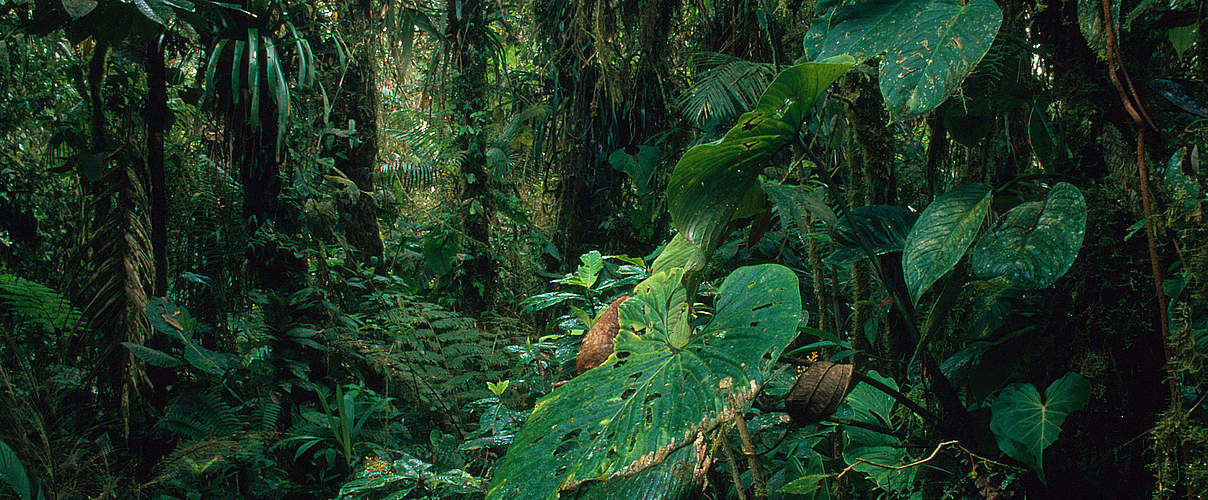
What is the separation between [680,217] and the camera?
86cm

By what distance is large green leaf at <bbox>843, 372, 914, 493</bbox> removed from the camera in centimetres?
95

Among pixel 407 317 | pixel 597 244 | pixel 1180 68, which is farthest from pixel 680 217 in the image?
pixel 597 244

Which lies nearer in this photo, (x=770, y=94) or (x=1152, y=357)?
(x=770, y=94)

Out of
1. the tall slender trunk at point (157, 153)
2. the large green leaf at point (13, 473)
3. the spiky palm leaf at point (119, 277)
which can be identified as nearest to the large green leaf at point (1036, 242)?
the large green leaf at point (13, 473)

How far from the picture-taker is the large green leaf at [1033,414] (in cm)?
79

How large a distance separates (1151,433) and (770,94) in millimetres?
→ 695

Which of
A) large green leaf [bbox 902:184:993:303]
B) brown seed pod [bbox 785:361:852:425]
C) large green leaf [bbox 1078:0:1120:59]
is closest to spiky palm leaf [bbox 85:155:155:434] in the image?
brown seed pod [bbox 785:361:852:425]

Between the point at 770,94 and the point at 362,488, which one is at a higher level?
the point at 770,94

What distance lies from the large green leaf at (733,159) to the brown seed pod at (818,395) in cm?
24

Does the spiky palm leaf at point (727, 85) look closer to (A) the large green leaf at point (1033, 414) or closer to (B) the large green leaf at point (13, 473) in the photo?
(A) the large green leaf at point (1033, 414)

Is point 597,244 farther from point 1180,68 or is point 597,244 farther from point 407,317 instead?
point 1180,68

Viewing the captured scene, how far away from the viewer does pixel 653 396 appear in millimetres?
725

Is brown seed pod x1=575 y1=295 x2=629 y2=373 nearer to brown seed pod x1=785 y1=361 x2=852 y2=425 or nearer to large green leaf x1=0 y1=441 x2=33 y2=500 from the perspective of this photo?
brown seed pod x1=785 y1=361 x2=852 y2=425

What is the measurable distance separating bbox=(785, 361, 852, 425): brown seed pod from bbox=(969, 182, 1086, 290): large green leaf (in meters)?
0.24
